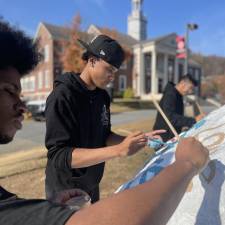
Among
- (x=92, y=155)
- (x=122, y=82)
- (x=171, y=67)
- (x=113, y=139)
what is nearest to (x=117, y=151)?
(x=92, y=155)

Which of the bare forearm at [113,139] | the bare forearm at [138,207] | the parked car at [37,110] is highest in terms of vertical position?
the bare forearm at [138,207]

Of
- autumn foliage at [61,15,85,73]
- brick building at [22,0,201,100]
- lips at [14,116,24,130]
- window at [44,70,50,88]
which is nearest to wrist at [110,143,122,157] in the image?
lips at [14,116,24,130]

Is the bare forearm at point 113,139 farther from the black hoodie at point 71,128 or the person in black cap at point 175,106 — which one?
the person in black cap at point 175,106

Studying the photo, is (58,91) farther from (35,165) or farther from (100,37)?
(35,165)

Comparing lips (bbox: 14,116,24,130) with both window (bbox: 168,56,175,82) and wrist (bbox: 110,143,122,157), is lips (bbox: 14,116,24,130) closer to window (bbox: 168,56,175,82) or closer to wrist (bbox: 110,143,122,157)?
wrist (bbox: 110,143,122,157)

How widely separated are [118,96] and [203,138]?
1567 inches

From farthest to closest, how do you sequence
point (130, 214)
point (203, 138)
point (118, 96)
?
point (118, 96), point (203, 138), point (130, 214)

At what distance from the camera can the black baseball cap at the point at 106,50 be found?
8.60 feet

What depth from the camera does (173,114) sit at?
4.95 m

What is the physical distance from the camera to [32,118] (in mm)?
21172

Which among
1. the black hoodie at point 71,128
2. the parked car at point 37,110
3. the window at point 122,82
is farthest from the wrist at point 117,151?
the window at point 122,82

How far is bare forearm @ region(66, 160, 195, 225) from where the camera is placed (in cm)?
97

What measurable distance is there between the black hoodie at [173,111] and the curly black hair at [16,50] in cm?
338

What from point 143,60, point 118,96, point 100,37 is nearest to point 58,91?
point 100,37
